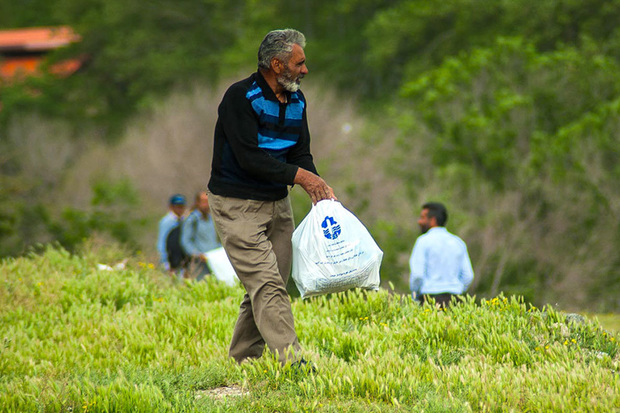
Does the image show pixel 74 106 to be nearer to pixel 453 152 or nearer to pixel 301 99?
pixel 453 152

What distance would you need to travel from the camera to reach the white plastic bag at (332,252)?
5379mm

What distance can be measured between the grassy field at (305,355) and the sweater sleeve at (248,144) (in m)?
1.08

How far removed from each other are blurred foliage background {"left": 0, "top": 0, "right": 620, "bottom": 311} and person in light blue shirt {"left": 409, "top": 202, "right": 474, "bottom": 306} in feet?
31.2

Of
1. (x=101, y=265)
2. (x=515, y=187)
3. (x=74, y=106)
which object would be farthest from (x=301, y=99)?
(x=74, y=106)

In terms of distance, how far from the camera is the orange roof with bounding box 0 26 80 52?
50.4 metres

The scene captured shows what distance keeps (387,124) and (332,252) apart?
30.6 meters

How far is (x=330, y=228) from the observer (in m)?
5.40

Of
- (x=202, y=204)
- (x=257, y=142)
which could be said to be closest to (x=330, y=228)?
(x=257, y=142)

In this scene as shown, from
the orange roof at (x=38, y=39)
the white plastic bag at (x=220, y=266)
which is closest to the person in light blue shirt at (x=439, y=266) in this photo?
the white plastic bag at (x=220, y=266)

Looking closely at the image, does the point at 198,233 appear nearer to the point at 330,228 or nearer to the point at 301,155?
the point at 301,155

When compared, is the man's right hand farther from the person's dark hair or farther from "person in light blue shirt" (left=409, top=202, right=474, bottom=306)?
the person's dark hair

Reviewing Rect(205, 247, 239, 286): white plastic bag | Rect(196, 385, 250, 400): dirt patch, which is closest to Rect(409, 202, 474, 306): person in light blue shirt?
Rect(205, 247, 239, 286): white plastic bag

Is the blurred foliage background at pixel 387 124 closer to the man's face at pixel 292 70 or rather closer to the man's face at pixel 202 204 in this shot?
the man's face at pixel 202 204

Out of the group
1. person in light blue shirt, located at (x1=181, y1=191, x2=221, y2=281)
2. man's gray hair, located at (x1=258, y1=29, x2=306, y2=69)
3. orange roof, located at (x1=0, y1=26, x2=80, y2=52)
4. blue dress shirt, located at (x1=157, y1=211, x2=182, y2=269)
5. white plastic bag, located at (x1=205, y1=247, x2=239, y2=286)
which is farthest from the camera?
orange roof, located at (x1=0, y1=26, x2=80, y2=52)
